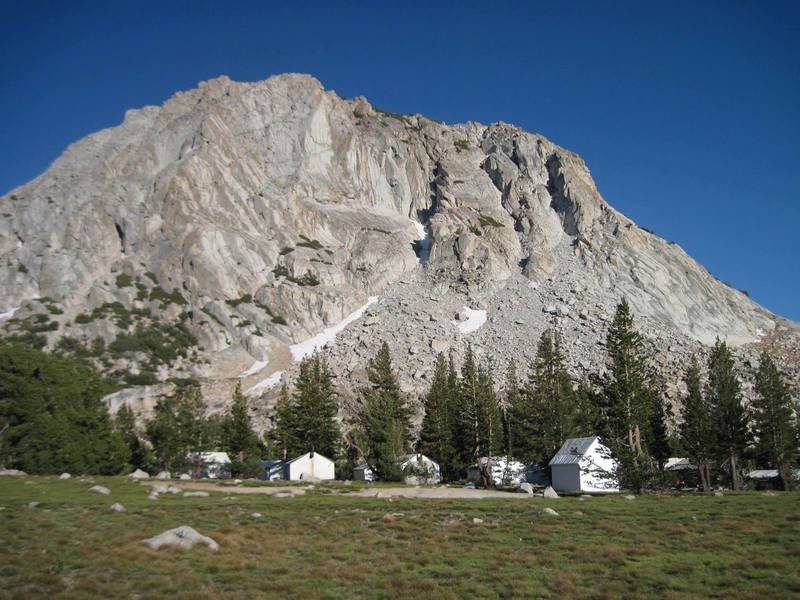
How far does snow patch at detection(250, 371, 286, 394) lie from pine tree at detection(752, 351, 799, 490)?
238ft

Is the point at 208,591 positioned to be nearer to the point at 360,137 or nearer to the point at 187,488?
the point at 187,488

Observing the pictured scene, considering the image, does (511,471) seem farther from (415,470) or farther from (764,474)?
(764,474)

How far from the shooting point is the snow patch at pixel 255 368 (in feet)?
360

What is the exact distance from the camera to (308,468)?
60750 mm

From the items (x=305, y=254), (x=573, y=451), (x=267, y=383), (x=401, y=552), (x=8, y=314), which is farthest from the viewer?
(x=305, y=254)

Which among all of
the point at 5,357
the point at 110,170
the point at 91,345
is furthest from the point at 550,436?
the point at 110,170

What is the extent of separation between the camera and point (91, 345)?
4294 inches

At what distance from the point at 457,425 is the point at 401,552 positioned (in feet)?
150

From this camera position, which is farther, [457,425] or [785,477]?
[457,425]

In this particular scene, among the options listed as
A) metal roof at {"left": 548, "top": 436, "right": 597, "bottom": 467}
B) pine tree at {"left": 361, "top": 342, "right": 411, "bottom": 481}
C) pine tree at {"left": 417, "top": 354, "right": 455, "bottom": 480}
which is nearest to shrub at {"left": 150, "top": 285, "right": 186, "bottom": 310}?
pine tree at {"left": 361, "top": 342, "right": 411, "bottom": 481}

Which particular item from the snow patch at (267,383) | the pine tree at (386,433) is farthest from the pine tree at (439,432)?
the snow patch at (267,383)

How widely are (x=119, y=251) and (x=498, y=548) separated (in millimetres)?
135701

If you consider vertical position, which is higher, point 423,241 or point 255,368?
point 423,241

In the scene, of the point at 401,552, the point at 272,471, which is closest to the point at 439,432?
the point at 272,471
